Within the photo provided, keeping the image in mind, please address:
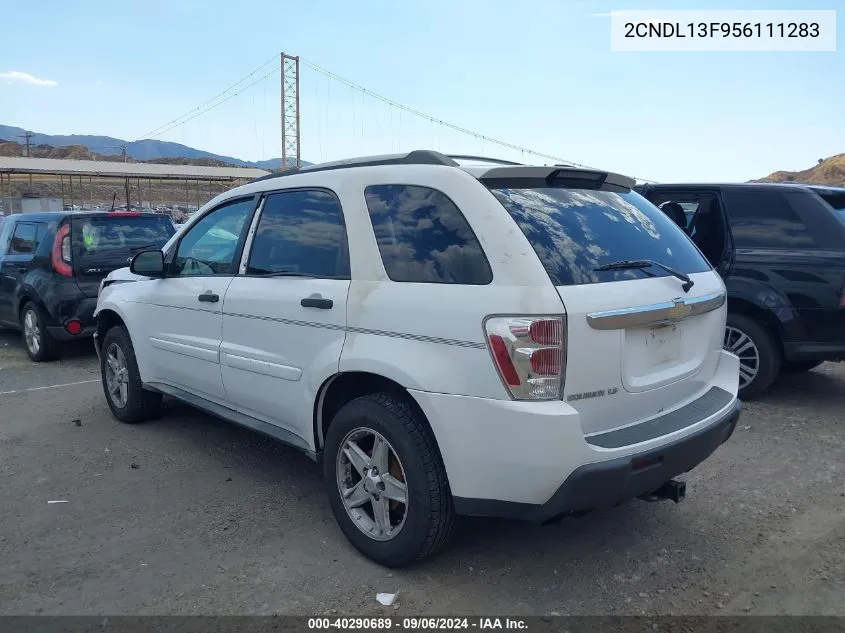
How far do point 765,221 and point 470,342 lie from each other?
4.25m

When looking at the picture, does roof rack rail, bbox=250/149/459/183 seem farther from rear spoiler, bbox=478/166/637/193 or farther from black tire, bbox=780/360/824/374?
black tire, bbox=780/360/824/374

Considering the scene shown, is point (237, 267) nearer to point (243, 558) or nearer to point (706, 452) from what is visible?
point (243, 558)

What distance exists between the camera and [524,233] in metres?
2.82

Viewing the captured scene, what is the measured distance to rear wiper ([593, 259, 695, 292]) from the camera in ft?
9.62

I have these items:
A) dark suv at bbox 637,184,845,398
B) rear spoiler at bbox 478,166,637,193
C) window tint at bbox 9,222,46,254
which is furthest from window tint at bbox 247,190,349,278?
window tint at bbox 9,222,46,254

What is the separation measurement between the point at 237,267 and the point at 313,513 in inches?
59.2

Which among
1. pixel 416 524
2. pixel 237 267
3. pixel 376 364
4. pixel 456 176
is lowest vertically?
pixel 416 524

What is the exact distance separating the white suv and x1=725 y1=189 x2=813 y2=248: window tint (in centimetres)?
260

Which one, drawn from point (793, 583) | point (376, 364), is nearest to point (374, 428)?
point (376, 364)

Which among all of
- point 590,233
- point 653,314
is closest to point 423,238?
point 590,233

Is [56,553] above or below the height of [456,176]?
below

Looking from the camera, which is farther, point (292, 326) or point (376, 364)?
point (292, 326)

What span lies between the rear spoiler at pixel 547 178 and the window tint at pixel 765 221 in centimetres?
299

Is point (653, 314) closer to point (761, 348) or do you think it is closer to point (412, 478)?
point (412, 478)
